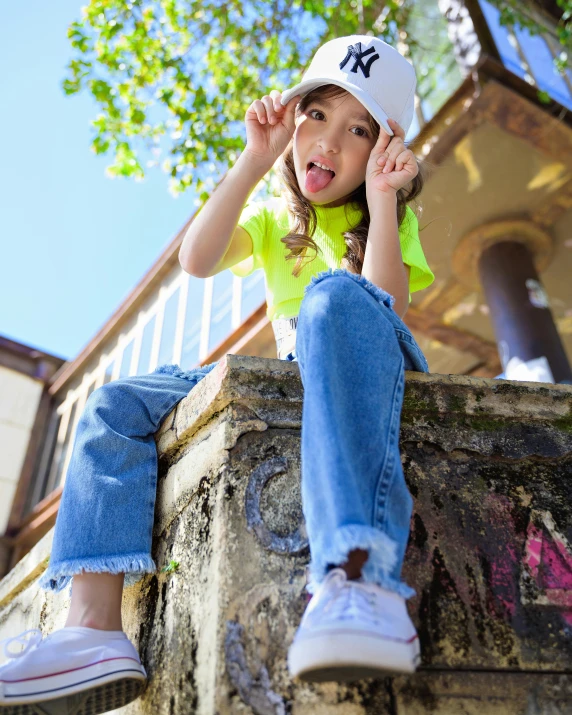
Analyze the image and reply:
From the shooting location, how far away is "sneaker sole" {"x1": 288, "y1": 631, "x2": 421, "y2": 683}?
102 centimetres

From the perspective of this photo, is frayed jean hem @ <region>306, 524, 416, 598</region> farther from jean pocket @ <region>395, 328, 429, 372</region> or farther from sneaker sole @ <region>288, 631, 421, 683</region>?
jean pocket @ <region>395, 328, 429, 372</region>

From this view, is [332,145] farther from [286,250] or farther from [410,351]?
[410,351]

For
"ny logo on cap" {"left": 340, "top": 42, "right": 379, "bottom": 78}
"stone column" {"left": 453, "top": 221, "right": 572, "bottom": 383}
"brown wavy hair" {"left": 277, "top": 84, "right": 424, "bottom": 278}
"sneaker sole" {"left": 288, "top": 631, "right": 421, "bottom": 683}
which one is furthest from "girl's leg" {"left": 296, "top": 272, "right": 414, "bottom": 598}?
"stone column" {"left": 453, "top": 221, "right": 572, "bottom": 383}

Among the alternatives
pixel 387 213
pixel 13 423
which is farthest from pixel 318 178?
pixel 13 423

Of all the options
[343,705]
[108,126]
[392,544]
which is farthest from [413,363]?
[108,126]

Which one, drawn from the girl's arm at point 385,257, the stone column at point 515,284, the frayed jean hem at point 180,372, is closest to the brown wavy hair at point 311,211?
the girl's arm at point 385,257

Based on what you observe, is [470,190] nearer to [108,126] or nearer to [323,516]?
[108,126]

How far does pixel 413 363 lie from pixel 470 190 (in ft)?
15.6

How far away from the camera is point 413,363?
5.54ft

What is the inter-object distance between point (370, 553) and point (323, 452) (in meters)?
0.20

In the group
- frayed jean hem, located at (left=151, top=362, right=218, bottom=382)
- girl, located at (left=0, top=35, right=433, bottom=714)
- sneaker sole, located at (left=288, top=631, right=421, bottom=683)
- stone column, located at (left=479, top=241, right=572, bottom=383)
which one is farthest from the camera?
stone column, located at (left=479, top=241, right=572, bottom=383)

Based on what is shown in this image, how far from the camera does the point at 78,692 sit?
1.33m

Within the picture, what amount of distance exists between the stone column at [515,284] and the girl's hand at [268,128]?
3.92 meters

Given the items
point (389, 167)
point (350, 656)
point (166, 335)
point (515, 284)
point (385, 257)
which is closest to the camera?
point (350, 656)
